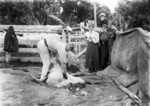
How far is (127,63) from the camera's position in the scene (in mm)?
5305

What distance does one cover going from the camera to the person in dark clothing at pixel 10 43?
26.8 feet

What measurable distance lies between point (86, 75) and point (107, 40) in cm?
118

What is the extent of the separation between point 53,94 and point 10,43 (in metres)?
4.36

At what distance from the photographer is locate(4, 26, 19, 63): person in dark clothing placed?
8156mm

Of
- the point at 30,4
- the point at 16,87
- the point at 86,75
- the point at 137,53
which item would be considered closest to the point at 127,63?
the point at 137,53

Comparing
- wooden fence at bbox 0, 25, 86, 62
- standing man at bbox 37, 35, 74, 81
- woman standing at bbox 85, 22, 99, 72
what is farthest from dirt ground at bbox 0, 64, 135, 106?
wooden fence at bbox 0, 25, 86, 62

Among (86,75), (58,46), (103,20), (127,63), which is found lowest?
(86,75)

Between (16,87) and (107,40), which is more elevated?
(107,40)

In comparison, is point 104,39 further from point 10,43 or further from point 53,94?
point 10,43

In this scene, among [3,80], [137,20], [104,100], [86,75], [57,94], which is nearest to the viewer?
[104,100]

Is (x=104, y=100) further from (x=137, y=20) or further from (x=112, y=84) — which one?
(x=137, y=20)

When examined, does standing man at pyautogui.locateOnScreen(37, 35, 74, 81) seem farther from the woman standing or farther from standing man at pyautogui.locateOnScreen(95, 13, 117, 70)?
standing man at pyautogui.locateOnScreen(95, 13, 117, 70)

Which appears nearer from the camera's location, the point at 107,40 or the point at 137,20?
the point at 107,40

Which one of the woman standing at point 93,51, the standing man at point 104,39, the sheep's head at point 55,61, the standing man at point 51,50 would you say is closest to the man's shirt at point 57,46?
the standing man at point 51,50
